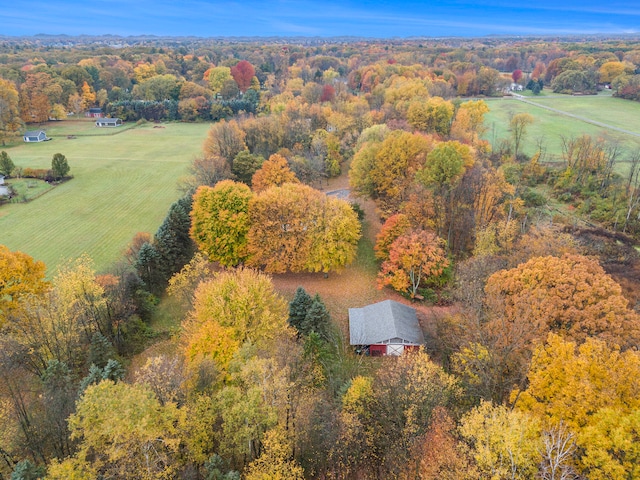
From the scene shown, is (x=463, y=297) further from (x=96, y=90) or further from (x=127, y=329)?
(x=96, y=90)

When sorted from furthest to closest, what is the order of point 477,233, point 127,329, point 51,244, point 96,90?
point 96,90, point 51,244, point 477,233, point 127,329

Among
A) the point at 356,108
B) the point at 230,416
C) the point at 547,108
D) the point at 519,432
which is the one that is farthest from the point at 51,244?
the point at 547,108

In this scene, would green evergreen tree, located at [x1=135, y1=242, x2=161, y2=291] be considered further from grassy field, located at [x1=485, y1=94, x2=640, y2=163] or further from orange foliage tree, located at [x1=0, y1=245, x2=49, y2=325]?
grassy field, located at [x1=485, y1=94, x2=640, y2=163]

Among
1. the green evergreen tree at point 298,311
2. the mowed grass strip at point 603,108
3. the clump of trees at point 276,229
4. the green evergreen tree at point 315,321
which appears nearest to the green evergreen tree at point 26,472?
the green evergreen tree at point 315,321

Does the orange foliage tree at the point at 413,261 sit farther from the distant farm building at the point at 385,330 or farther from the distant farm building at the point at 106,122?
the distant farm building at the point at 106,122

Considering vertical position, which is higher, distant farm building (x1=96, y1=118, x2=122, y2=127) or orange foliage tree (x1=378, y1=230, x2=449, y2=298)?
distant farm building (x1=96, y1=118, x2=122, y2=127)

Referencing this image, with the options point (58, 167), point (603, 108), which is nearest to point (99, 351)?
point (58, 167)

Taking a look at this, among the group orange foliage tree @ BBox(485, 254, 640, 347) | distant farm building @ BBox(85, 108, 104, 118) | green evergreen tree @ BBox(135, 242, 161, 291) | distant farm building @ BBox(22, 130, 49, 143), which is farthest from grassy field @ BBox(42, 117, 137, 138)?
orange foliage tree @ BBox(485, 254, 640, 347)

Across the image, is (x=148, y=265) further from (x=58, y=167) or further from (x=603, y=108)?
(x=603, y=108)
